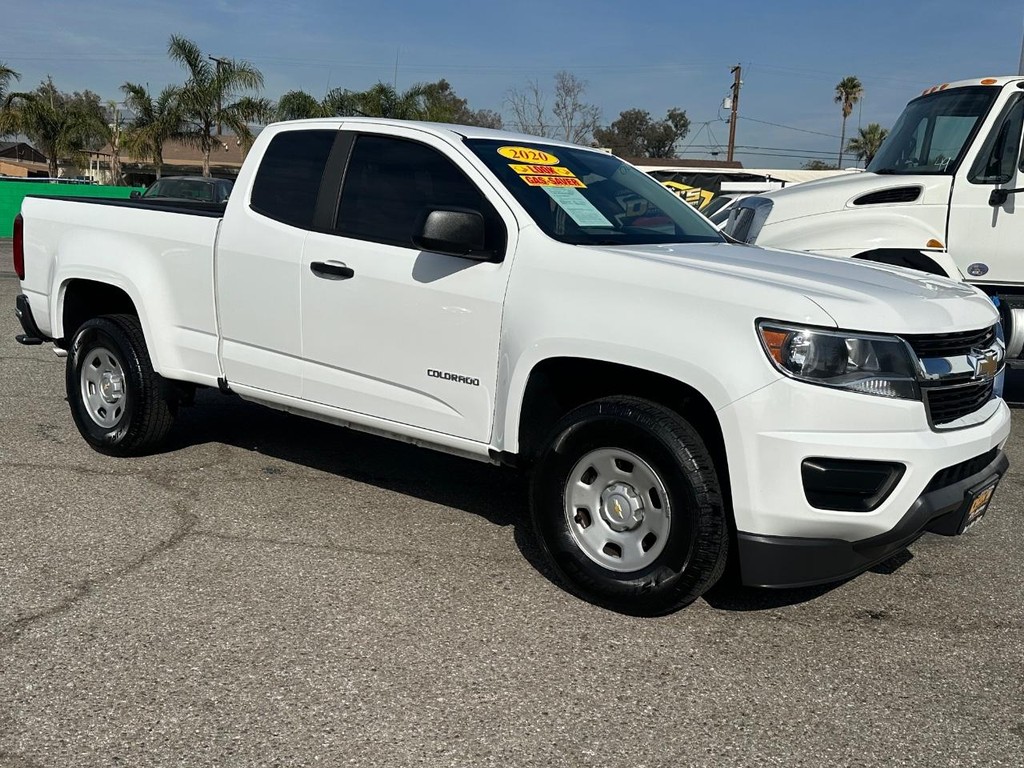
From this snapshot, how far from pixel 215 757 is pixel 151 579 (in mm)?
1428

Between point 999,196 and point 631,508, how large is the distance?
205 inches

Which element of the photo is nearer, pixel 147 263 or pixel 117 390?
pixel 147 263

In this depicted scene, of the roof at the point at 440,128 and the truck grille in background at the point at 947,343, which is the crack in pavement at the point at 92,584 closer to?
the roof at the point at 440,128

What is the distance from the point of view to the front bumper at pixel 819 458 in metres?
3.45

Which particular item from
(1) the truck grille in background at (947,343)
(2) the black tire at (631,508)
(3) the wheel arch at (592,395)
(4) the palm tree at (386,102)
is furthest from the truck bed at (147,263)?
(4) the palm tree at (386,102)

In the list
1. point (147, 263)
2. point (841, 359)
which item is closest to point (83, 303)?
point (147, 263)

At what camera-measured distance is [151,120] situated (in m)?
36.3

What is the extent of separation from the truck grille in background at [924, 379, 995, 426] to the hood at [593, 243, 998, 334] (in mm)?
221

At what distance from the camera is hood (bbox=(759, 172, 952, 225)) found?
7.74 m

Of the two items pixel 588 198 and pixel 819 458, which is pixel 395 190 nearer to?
pixel 588 198

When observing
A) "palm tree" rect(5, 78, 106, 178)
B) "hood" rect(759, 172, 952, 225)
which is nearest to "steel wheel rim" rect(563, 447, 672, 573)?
"hood" rect(759, 172, 952, 225)

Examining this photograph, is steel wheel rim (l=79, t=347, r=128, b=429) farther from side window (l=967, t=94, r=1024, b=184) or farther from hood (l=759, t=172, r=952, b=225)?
side window (l=967, t=94, r=1024, b=184)

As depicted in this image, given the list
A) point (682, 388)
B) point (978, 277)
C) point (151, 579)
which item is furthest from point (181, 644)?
point (978, 277)

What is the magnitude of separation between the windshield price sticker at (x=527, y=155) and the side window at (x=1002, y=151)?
4.30 metres
